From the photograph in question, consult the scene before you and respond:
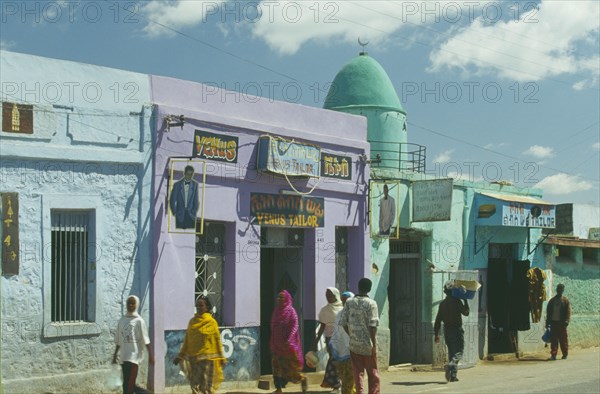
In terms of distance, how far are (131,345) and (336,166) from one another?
6.72m

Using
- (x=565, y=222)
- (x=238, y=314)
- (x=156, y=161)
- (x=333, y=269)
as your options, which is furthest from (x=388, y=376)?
(x=565, y=222)

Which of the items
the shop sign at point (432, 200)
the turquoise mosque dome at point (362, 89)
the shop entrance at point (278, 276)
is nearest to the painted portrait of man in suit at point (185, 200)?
the shop entrance at point (278, 276)

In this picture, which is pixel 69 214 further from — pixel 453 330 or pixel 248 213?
pixel 453 330

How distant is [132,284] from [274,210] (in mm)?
3412

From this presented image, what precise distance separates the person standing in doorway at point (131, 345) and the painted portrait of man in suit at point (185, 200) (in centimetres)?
237

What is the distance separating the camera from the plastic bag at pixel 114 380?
12805mm

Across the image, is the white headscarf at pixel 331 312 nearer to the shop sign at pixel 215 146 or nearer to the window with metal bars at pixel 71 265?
the shop sign at pixel 215 146

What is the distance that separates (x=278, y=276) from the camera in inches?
670

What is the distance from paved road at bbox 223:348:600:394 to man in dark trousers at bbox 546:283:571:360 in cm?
45

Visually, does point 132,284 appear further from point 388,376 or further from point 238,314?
point 388,376

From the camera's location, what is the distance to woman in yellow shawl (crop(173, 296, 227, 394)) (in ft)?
40.4

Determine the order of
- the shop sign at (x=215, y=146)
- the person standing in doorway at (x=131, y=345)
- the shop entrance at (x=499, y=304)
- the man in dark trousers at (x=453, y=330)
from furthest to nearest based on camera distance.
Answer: the shop entrance at (x=499, y=304)
the man in dark trousers at (x=453, y=330)
the shop sign at (x=215, y=146)
the person standing in doorway at (x=131, y=345)

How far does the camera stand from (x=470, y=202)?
2112 cm

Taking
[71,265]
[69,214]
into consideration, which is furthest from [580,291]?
[69,214]
